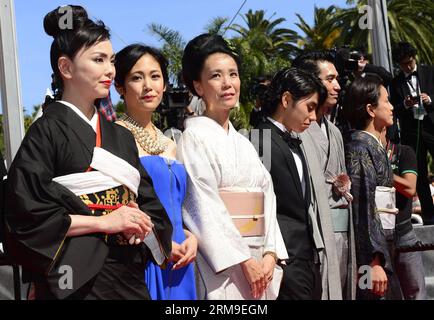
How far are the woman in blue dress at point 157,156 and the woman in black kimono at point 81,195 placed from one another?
24cm

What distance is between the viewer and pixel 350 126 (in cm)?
558

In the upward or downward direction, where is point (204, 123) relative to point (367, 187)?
upward

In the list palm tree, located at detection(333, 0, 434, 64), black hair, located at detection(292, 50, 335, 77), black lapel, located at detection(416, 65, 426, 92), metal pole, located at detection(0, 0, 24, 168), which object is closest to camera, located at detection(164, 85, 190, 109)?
black hair, located at detection(292, 50, 335, 77)

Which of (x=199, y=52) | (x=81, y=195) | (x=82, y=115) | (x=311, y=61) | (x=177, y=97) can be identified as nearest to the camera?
(x=81, y=195)

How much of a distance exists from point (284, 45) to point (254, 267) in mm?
23828

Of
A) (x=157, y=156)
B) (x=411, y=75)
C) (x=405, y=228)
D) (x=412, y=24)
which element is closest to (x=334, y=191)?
(x=405, y=228)

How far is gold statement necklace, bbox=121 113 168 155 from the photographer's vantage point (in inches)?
165

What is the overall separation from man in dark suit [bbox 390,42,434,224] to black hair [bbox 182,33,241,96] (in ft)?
11.9

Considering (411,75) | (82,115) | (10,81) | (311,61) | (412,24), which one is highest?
(412,24)

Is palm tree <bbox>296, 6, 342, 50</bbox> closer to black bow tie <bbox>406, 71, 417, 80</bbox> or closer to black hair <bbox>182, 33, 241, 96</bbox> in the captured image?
black bow tie <bbox>406, 71, 417, 80</bbox>

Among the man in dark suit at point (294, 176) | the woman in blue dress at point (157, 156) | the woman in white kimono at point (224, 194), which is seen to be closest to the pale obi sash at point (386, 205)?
the man in dark suit at point (294, 176)

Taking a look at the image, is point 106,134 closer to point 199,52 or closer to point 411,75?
point 199,52

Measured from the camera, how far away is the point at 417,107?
803 cm
